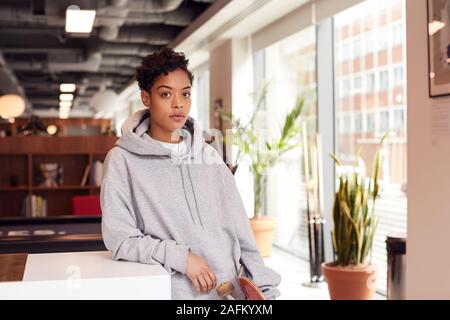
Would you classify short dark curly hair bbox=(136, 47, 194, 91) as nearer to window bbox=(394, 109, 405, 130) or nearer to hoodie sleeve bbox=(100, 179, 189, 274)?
hoodie sleeve bbox=(100, 179, 189, 274)

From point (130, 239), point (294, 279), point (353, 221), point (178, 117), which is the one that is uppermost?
point (178, 117)

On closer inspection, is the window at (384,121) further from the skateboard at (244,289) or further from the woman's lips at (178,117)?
the woman's lips at (178,117)

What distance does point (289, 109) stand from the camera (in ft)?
22.3

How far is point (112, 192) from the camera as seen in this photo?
137cm

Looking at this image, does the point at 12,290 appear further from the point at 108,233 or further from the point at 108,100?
the point at 108,100

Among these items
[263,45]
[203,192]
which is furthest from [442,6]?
[263,45]

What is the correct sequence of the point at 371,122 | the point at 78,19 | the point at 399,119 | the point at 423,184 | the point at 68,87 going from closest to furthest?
1. the point at 423,184
2. the point at 399,119
3. the point at 371,122
4. the point at 78,19
5. the point at 68,87

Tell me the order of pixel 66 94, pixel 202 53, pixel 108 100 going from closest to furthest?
pixel 202 53 < pixel 66 94 < pixel 108 100

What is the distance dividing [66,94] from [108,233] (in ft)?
39.8

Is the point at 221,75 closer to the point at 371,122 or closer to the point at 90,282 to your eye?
the point at 371,122

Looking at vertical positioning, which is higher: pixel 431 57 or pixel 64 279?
pixel 431 57

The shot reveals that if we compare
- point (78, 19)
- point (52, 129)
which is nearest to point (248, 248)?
point (78, 19)

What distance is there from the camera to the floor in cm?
480

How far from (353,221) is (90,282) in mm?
3221
